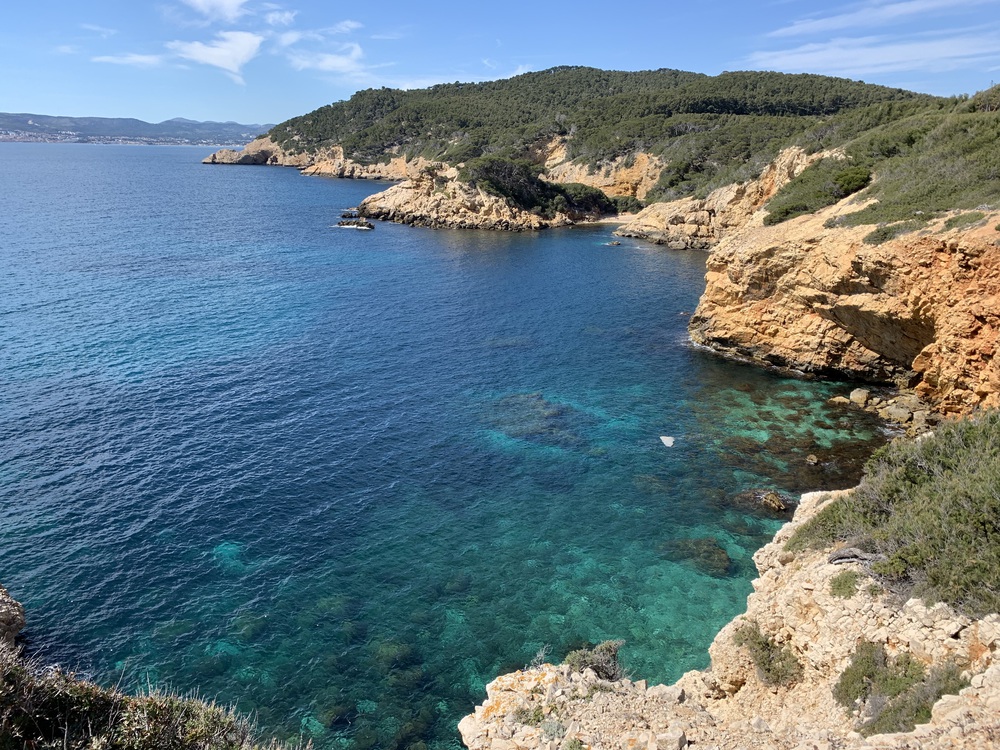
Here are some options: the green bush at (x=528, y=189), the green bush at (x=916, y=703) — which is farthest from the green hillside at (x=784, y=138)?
the green bush at (x=916, y=703)

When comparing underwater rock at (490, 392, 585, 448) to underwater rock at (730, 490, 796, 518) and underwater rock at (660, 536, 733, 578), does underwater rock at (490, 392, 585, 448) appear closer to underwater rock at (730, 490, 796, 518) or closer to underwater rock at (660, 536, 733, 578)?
underwater rock at (730, 490, 796, 518)

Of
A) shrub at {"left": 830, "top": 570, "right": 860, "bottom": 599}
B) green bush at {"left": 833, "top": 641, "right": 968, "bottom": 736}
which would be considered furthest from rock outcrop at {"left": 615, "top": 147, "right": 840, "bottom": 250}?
green bush at {"left": 833, "top": 641, "right": 968, "bottom": 736}

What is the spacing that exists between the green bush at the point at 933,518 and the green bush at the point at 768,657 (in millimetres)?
3083

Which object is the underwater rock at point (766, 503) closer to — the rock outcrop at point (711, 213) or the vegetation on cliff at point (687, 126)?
the rock outcrop at point (711, 213)

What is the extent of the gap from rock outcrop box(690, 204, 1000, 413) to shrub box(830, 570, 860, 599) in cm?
2305

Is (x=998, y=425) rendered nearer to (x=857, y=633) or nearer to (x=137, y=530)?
(x=857, y=633)

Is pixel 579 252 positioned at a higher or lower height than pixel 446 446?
higher

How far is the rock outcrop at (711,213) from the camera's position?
85.7 meters

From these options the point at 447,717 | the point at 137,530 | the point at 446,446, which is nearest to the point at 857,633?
the point at 447,717

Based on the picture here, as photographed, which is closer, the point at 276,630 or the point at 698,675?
the point at 698,675

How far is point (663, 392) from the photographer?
44469 millimetres

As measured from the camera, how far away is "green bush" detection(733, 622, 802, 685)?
1584 cm

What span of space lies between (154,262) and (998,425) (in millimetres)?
82456

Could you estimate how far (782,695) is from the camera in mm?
15555
